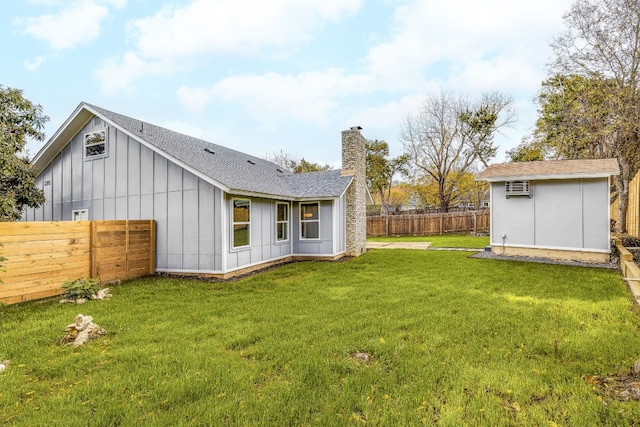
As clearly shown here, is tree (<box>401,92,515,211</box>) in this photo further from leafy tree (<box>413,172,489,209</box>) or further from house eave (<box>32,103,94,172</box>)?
house eave (<box>32,103,94,172</box>)

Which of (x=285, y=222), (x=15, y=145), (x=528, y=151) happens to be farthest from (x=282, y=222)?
(x=528, y=151)

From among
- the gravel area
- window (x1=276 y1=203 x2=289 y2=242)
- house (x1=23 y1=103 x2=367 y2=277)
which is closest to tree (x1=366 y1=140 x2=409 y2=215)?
house (x1=23 y1=103 x2=367 y2=277)

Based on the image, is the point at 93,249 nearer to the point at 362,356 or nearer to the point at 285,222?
the point at 285,222

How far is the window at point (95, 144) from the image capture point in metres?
9.77

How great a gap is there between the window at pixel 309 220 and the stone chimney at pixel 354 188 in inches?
61.4

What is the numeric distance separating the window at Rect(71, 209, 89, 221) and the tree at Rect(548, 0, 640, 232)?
62.7 feet

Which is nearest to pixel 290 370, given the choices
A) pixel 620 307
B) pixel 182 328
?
pixel 182 328

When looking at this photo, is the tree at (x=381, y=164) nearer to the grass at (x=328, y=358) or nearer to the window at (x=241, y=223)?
the window at (x=241, y=223)

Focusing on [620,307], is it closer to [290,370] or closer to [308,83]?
[290,370]

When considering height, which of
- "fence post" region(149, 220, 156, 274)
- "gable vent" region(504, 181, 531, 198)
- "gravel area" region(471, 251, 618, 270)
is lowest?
"gravel area" region(471, 251, 618, 270)

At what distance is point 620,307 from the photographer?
5.34 metres

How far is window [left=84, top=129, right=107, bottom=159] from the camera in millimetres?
9766

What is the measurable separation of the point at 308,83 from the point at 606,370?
61.8 ft

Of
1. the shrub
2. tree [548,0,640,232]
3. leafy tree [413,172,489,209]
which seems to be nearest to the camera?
the shrub
